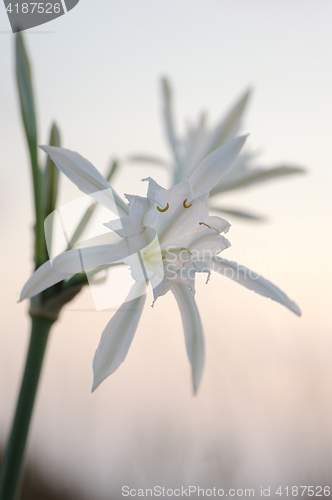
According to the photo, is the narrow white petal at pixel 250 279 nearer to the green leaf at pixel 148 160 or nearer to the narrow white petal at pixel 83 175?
the narrow white petal at pixel 83 175

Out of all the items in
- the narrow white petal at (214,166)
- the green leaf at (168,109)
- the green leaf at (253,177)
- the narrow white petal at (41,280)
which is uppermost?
the green leaf at (168,109)

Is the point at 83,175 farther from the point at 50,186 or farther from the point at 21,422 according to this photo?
the point at 21,422


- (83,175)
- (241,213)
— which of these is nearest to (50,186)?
(83,175)

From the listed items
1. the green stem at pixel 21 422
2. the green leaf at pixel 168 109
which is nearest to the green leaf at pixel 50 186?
the green stem at pixel 21 422

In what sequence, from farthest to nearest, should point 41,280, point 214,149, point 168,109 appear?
point 168,109, point 214,149, point 41,280

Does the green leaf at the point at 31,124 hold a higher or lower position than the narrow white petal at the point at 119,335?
higher
